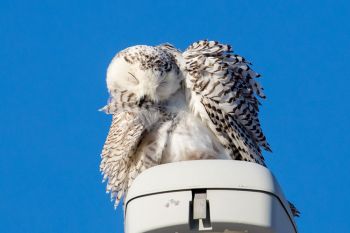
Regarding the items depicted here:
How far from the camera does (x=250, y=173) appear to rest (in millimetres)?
2406

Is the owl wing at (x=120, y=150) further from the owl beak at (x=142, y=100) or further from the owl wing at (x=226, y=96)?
the owl wing at (x=226, y=96)

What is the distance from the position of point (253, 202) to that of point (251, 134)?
8.57 ft

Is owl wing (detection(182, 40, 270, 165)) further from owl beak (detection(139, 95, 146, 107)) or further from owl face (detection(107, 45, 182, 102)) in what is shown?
owl beak (detection(139, 95, 146, 107))

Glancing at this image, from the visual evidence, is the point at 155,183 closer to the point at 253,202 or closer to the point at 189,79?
the point at 253,202

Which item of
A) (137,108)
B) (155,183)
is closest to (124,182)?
(137,108)

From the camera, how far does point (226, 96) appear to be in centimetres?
474

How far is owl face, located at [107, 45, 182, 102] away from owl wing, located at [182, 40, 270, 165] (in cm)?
14

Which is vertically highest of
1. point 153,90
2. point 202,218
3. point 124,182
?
point 153,90

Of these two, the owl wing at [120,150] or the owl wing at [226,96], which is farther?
the owl wing at [226,96]

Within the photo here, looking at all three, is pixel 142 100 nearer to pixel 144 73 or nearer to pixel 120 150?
pixel 144 73

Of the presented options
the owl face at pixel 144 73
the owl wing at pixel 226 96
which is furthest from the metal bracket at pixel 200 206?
the owl wing at pixel 226 96

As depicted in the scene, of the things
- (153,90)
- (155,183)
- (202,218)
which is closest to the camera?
(202,218)

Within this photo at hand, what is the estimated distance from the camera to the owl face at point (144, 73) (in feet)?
14.4

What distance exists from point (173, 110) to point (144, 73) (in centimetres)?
31
